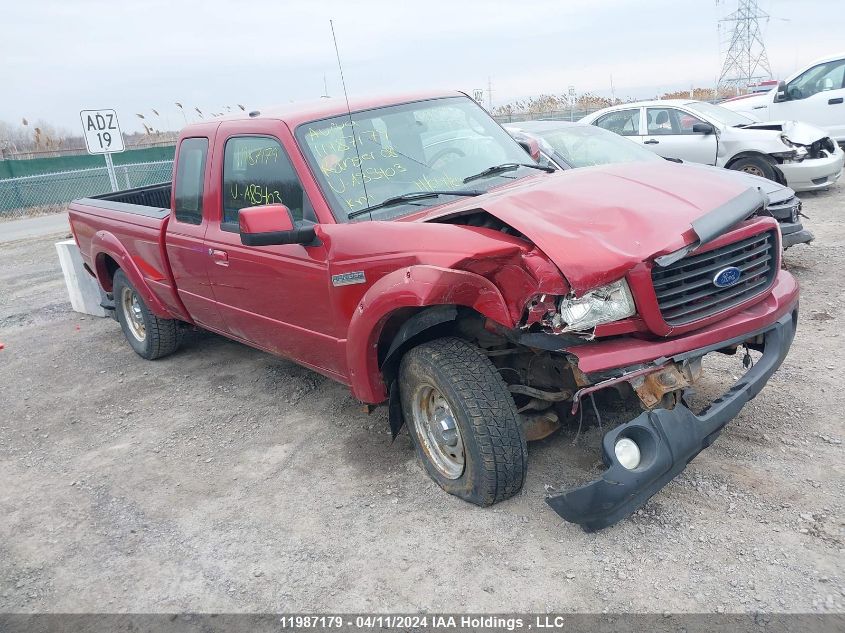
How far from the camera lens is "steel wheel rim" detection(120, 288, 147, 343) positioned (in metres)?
6.35

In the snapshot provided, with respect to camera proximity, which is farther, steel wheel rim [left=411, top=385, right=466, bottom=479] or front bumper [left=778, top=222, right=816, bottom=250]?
front bumper [left=778, top=222, right=816, bottom=250]

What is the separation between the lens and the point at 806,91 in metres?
12.6

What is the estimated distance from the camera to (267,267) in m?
4.19

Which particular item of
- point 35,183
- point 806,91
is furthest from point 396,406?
point 35,183

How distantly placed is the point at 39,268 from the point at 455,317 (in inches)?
398

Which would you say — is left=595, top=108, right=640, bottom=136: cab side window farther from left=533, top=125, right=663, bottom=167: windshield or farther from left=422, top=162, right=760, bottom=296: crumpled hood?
left=422, top=162, right=760, bottom=296: crumpled hood

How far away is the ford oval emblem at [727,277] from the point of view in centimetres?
309

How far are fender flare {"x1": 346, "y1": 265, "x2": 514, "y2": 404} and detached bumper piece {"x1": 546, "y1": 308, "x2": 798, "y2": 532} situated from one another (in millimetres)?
669

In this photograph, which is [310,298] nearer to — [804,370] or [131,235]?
[131,235]

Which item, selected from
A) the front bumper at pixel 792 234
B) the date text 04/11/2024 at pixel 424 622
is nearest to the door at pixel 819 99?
the front bumper at pixel 792 234

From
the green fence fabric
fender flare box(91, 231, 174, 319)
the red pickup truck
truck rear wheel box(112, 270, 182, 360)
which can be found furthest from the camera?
the green fence fabric

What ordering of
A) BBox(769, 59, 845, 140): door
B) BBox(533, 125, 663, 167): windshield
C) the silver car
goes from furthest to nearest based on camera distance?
BBox(769, 59, 845, 140): door, BBox(533, 125, 663, 167): windshield, the silver car

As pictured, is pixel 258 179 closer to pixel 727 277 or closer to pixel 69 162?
pixel 727 277

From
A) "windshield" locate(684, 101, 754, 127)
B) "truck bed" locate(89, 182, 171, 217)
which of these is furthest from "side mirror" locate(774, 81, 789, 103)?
"truck bed" locate(89, 182, 171, 217)
